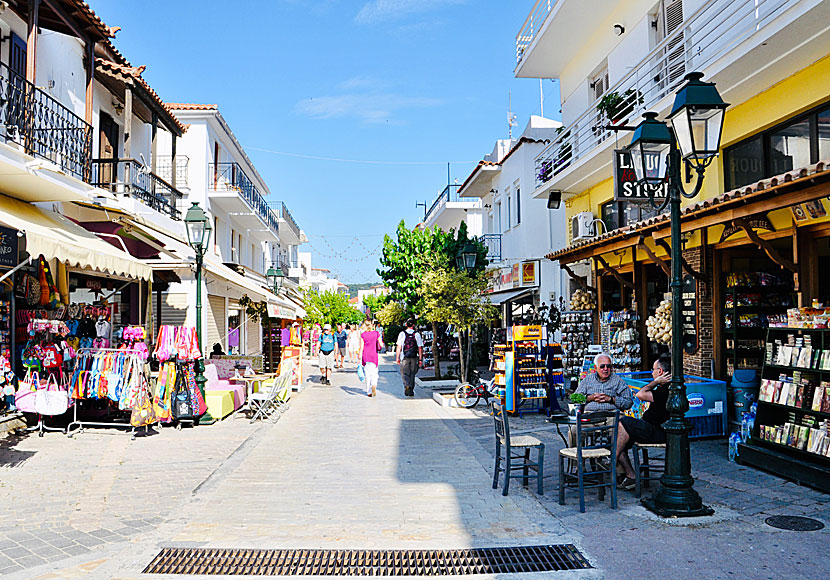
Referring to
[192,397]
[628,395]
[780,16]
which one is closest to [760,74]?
[780,16]

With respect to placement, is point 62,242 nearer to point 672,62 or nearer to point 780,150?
point 780,150

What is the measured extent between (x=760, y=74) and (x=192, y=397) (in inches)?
406

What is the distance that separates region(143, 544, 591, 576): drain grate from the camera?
4.86 metres

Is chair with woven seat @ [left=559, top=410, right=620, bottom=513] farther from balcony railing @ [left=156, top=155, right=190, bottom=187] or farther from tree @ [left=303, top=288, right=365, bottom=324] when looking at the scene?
tree @ [left=303, top=288, right=365, bottom=324]

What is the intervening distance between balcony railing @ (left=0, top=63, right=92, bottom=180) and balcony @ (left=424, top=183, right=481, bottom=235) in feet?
68.9

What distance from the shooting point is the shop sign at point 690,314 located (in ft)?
35.0

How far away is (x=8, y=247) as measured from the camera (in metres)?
8.23

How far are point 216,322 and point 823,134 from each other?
66.8 ft

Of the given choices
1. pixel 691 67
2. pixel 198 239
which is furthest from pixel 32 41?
pixel 691 67

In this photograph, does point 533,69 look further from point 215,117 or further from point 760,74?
point 215,117

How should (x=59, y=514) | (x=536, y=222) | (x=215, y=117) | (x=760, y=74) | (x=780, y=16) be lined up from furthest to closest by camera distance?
(x=215, y=117) < (x=536, y=222) < (x=760, y=74) < (x=780, y=16) < (x=59, y=514)

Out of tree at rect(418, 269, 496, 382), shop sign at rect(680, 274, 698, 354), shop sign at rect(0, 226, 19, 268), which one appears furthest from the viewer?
tree at rect(418, 269, 496, 382)

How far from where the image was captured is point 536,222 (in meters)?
21.3

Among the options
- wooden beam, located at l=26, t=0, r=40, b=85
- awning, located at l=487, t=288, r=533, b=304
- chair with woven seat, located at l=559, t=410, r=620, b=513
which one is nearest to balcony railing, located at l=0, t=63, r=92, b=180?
wooden beam, located at l=26, t=0, r=40, b=85
